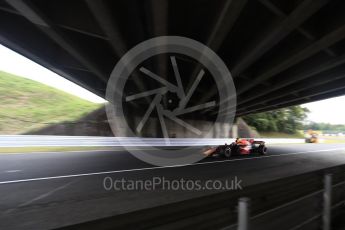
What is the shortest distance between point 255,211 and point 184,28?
629 cm

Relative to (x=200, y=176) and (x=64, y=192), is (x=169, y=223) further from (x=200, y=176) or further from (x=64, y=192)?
(x=200, y=176)

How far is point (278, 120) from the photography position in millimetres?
59688

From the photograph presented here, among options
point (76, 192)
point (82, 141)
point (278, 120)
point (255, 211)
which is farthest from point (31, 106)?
point (278, 120)

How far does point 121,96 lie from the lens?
21.0 m

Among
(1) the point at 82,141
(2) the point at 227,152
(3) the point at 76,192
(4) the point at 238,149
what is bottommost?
(3) the point at 76,192

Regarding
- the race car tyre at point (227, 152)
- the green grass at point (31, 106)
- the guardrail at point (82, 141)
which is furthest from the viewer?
the green grass at point (31, 106)

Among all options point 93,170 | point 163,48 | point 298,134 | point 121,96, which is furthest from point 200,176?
point 298,134

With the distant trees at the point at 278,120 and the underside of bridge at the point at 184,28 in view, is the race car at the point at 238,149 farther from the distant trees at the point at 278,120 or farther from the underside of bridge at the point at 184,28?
the distant trees at the point at 278,120

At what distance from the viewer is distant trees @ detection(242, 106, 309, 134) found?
182ft

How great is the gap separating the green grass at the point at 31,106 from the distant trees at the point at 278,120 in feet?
105

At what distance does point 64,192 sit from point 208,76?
8974 millimetres

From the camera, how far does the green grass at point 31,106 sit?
2372cm

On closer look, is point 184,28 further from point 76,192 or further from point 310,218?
point 310,218

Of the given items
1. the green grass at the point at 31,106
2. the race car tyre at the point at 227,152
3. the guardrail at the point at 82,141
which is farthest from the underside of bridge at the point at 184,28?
the green grass at the point at 31,106
